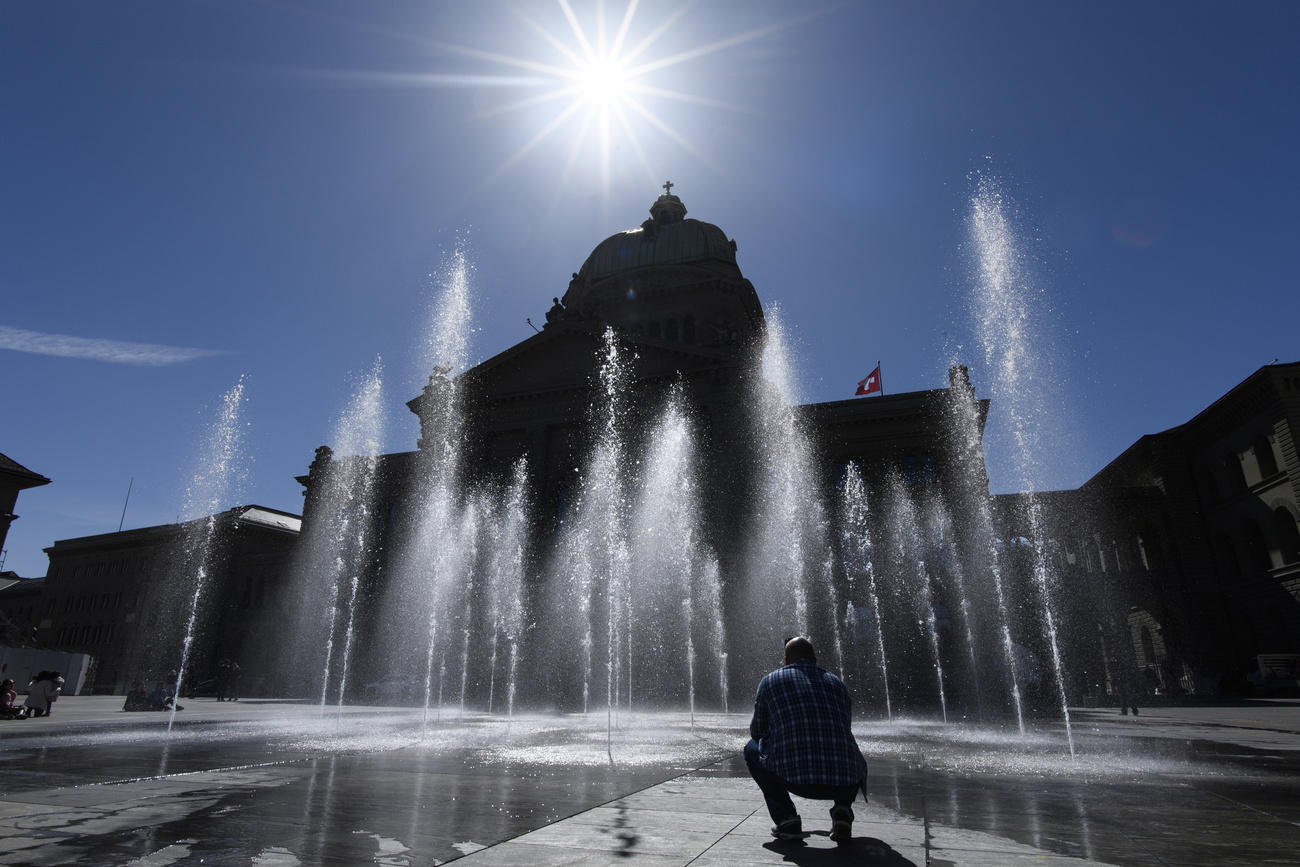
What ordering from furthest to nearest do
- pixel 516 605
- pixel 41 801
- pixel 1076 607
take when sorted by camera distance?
pixel 1076 607 → pixel 516 605 → pixel 41 801

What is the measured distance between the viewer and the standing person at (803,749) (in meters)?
4.15

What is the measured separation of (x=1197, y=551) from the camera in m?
38.7

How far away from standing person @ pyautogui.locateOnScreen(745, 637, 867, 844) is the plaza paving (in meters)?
0.19

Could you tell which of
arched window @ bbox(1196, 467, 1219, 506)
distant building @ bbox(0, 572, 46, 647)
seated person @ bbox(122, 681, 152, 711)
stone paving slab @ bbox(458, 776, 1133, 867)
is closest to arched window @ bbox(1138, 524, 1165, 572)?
arched window @ bbox(1196, 467, 1219, 506)

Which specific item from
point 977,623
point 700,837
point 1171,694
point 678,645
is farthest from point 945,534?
point 700,837

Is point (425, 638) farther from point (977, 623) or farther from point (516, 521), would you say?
point (977, 623)

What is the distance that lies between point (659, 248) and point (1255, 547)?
37.1 metres

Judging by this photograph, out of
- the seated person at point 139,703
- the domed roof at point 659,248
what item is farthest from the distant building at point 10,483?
the domed roof at point 659,248

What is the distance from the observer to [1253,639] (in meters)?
34.4

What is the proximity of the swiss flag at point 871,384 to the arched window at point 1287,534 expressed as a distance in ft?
63.6

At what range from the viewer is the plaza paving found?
12.2 feet

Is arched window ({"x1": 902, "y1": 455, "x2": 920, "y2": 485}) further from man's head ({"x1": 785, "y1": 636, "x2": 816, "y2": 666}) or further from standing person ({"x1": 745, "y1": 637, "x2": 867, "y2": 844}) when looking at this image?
standing person ({"x1": 745, "y1": 637, "x2": 867, "y2": 844})

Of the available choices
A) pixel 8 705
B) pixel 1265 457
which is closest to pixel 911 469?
pixel 1265 457

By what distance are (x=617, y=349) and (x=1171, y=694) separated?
32.9 m
